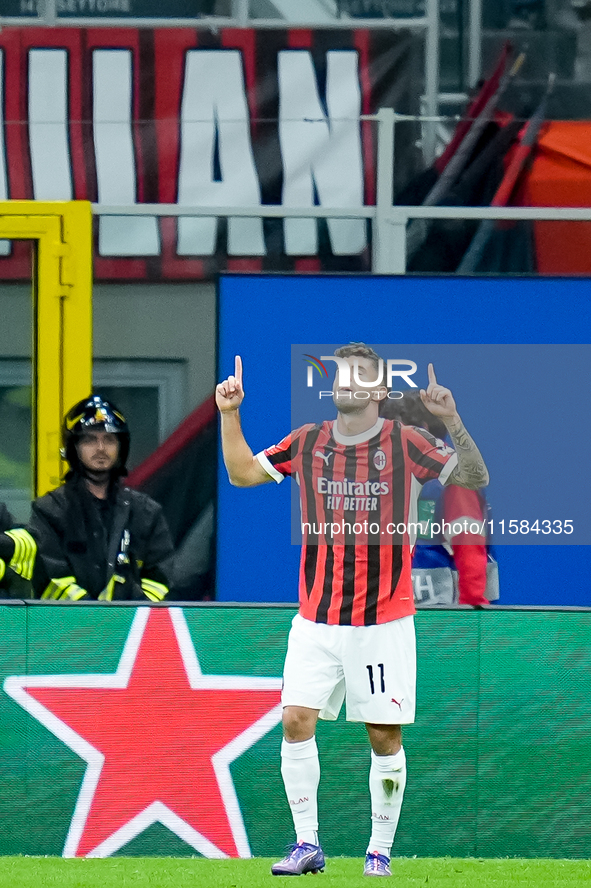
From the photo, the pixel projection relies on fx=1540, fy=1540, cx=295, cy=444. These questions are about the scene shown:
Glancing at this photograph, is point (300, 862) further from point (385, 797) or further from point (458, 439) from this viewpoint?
point (458, 439)

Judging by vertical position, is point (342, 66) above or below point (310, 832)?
above

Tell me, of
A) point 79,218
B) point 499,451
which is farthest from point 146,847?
point 79,218

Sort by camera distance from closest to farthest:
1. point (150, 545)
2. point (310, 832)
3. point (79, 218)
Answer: point (310, 832)
point (150, 545)
point (79, 218)

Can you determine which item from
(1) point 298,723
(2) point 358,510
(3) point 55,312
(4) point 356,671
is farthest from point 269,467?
(3) point 55,312

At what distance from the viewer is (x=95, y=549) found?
6.35 m

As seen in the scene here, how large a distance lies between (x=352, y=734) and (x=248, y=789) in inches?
18.2

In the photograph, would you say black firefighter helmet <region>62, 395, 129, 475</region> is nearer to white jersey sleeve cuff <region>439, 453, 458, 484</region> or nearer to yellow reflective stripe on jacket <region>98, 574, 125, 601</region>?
yellow reflective stripe on jacket <region>98, 574, 125, 601</region>

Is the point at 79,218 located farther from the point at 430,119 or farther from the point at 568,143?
the point at 568,143

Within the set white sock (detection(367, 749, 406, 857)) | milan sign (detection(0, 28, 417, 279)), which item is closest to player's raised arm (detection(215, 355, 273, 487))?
white sock (detection(367, 749, 406, 857))

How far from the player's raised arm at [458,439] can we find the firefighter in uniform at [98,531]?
1.55m

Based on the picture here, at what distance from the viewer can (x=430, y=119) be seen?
7.68 meters

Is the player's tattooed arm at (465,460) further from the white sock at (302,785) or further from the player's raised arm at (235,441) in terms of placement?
the white sock at (302,785)

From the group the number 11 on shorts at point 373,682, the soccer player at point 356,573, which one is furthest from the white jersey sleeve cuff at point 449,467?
the number 11 on shorts at point 373,682

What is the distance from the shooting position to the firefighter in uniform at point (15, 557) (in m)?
6.28
